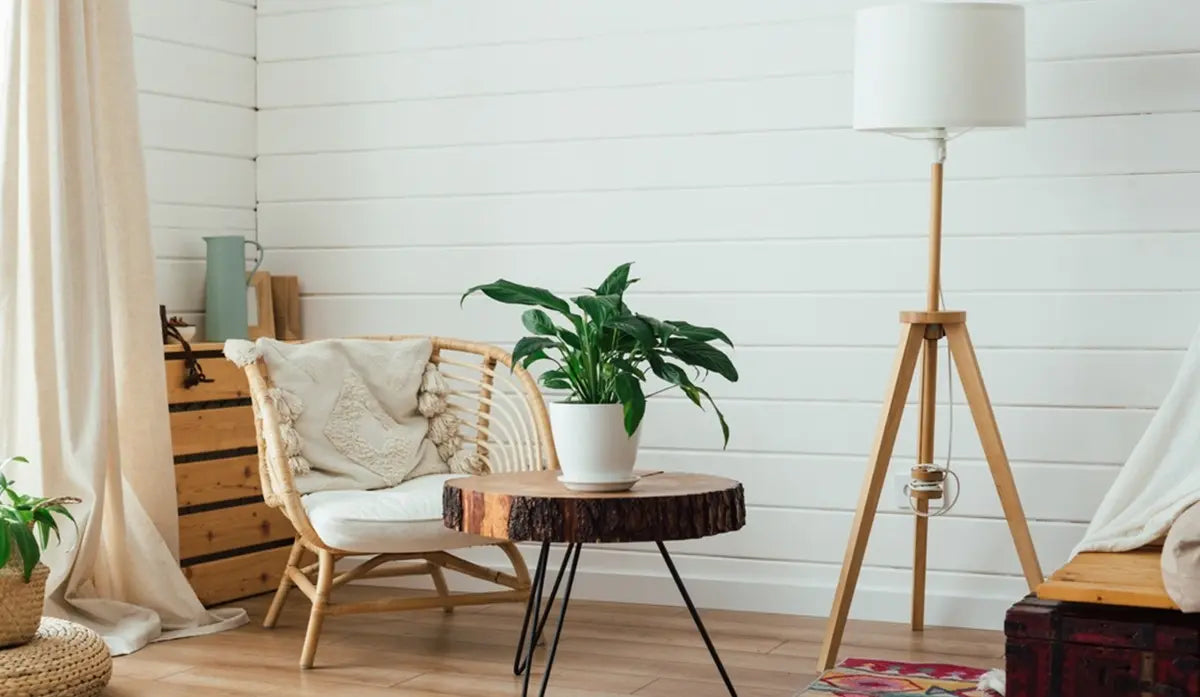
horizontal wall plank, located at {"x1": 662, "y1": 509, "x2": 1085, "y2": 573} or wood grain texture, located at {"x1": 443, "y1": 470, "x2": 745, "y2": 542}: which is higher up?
wood grain texture, located at {"x1": 443, "y1": 470, "x2": 745, "y2": 542}

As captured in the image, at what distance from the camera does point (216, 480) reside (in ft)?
13.9

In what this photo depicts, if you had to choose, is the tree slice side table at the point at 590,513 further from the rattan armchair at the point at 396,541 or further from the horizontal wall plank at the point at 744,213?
the horizontal wall plank at the point at 744,213

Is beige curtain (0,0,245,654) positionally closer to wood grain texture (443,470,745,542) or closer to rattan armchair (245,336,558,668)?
rattan armchair (245,336,558,668)

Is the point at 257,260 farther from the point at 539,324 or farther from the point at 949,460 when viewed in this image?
the point at 949,460

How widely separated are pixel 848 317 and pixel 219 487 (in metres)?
1.86

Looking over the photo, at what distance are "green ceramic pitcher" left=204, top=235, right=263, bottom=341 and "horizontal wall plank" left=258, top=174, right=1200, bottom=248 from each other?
38 centimetres

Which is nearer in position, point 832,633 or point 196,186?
point 832,633

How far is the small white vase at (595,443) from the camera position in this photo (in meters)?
2.86

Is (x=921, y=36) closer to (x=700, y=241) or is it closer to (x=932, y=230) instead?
(x=932, y=230)

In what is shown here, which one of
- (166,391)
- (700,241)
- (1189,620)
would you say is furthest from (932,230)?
(166,391)

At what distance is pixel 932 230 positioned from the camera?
3586 millimetres

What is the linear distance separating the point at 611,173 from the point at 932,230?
1091mm

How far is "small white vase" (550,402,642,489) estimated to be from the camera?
2863mm

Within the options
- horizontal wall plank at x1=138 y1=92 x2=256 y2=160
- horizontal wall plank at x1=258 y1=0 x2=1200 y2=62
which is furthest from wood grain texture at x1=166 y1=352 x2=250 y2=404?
horizontal wall plank at x1=258 y1=0 x2=1200 y2=62
